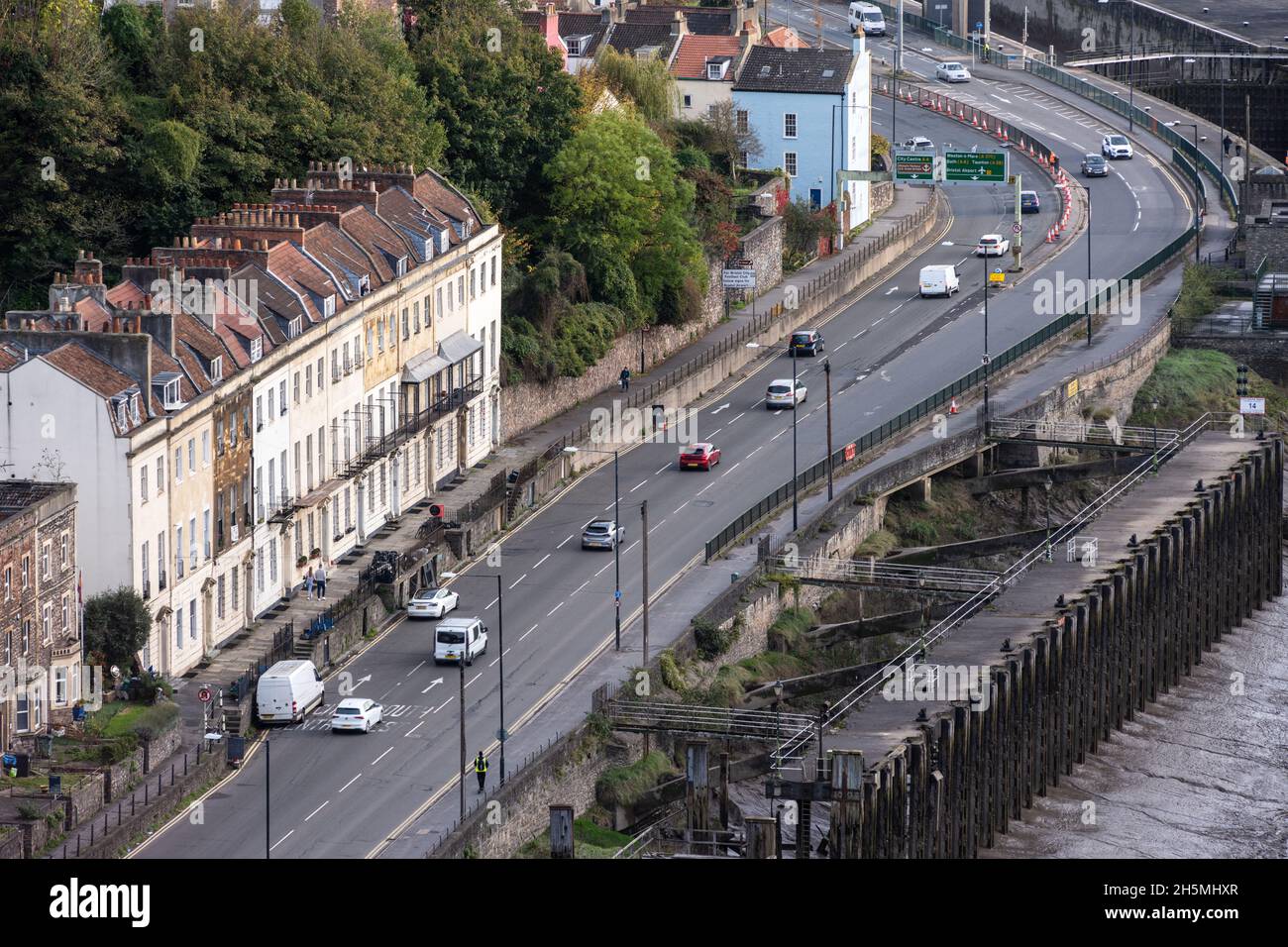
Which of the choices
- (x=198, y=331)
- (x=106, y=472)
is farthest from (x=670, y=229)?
(x=106, y=472)

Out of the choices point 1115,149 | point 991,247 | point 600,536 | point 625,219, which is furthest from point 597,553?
point 1115,149

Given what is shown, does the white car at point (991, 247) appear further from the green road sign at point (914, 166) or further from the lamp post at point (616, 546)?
the lamp post at point (616, 546)

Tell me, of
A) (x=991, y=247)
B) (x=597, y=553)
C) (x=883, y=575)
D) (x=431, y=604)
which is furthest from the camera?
(x=991, y=247)

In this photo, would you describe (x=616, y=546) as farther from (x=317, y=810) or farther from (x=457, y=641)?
(x=317, y=810)

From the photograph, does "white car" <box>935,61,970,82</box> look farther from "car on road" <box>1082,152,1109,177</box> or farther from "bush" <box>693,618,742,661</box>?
"bush" <box>693,618,742,661</box>

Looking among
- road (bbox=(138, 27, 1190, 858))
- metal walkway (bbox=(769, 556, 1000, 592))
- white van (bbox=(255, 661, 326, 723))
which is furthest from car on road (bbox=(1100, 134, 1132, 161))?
white van (bbox=(255, 661, 326, 723))

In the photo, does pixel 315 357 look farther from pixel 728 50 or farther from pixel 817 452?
pixel 728 50
